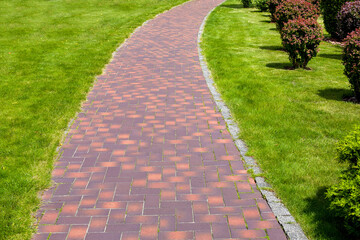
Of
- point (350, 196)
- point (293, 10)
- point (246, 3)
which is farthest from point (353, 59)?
point (246, 3)

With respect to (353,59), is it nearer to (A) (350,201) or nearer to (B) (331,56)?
(A) (350,201)

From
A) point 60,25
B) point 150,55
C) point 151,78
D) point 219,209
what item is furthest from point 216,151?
point 60,25

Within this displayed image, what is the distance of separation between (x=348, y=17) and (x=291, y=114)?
9.44 metres

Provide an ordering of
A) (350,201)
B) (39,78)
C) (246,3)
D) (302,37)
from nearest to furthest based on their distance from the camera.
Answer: (350,201) → (39,78) → (302,37) → (246,3)

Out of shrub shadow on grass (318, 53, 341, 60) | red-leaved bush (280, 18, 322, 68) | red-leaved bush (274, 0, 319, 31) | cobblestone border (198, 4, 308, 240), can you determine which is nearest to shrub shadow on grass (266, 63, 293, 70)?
red-leaved bush (280, 18, 322, 68)

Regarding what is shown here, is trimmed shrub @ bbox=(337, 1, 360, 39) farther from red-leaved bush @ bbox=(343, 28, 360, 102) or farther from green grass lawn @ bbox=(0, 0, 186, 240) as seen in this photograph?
green grass lawn @ bbox=(0, 0, 186, 240)

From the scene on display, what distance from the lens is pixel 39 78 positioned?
981 centimetres

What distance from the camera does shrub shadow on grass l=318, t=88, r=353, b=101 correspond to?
28.0 ft

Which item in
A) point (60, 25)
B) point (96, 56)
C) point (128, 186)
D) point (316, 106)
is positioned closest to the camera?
point (128, 186)

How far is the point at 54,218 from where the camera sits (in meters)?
4.31

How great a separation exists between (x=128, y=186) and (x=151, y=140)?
1447mm

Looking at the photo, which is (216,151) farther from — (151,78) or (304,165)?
(151,78)

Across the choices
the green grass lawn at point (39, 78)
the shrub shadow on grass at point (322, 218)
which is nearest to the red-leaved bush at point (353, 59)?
the shrub shadow on grass at point (322, 218)

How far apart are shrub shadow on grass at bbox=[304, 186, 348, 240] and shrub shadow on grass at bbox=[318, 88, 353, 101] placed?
4.44 meters
